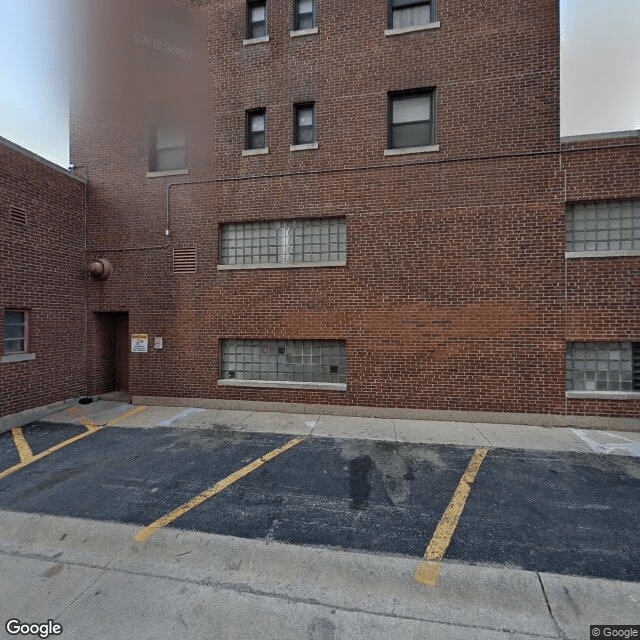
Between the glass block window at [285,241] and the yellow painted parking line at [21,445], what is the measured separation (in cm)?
597

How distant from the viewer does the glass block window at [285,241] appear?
885 centimetres

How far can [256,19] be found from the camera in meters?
9.37

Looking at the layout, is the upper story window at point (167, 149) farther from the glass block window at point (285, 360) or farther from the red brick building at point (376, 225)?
the glass block window at point (285, 360)

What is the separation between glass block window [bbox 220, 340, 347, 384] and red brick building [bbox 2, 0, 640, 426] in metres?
0.06

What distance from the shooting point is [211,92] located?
938cm

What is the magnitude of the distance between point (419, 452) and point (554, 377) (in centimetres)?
418

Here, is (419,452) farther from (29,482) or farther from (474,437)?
(29,482)

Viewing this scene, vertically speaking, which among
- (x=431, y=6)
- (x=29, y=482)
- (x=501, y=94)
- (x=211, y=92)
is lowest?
(x=29, y=482)

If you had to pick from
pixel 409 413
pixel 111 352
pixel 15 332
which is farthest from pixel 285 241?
pixel 15 332

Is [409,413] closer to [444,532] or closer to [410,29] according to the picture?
[444,532]

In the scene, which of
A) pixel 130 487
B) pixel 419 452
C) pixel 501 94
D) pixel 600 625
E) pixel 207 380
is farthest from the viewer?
pixel 207 380

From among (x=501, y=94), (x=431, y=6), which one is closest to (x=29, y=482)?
(x=501, y=94)

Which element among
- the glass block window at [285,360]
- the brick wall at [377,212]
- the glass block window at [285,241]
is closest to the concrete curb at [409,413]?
the brick wall at [377,212]

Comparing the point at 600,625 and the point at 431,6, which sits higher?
the point at 431,6
